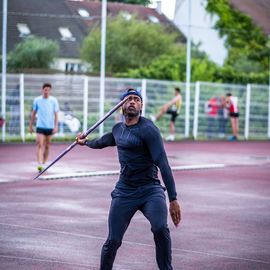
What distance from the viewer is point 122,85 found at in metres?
34.8

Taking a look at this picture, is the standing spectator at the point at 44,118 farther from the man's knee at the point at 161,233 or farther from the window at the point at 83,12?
the window at the point at 83,12

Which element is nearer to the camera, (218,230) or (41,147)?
(218,230)

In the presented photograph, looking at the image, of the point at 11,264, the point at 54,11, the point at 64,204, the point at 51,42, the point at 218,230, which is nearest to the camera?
the point at 11,264

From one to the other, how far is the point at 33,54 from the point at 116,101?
12.1 meters

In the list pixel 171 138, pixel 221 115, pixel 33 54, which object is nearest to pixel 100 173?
pixel 171 138

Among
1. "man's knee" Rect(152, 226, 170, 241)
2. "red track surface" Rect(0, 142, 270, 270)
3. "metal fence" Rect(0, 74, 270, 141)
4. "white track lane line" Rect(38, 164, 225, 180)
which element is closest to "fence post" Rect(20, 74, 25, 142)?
"metal fence" Rect(0, 74, 270, 141)

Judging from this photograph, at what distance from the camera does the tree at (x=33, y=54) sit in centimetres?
4122

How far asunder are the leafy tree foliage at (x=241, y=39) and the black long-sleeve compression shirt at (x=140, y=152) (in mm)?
45594

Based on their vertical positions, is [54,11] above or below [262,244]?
above

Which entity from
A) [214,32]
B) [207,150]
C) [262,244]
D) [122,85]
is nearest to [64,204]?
[262,244]

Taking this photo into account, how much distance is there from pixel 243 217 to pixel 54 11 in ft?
72.3

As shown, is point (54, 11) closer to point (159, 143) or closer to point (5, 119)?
point (5, 119)

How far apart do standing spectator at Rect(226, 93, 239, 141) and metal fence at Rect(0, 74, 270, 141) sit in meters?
0.79

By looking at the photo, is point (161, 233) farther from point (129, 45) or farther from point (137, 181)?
point (129, 45)
